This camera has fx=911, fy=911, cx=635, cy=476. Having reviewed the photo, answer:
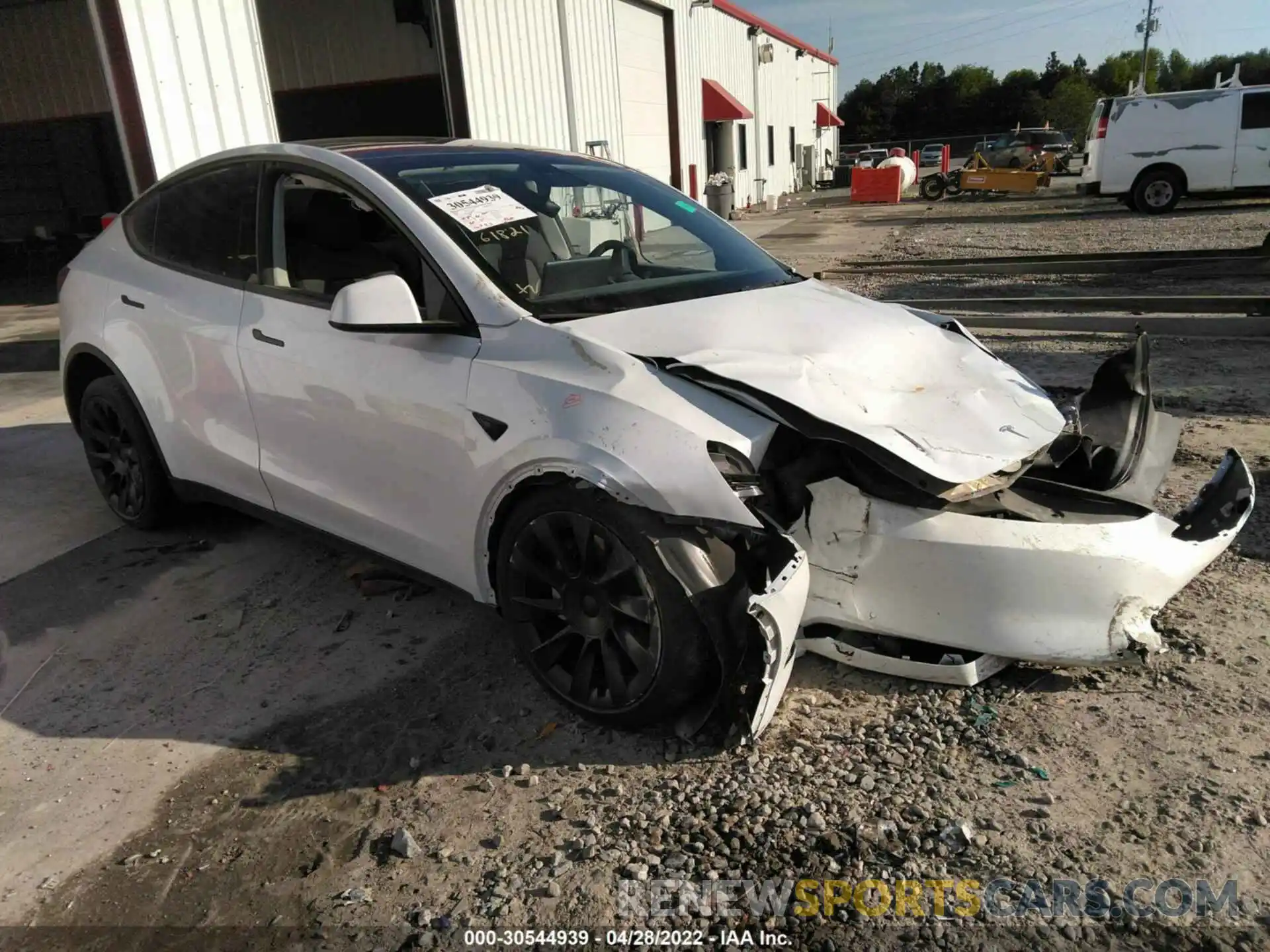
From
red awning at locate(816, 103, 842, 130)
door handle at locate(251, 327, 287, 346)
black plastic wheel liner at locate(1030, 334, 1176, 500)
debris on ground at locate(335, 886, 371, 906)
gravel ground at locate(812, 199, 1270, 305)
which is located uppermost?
red awning at locate(816, 103, 842, 130)

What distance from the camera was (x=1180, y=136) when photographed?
58.0 feet

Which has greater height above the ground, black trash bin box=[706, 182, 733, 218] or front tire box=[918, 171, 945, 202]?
black trash bin box=[706, 182, 733, 218]

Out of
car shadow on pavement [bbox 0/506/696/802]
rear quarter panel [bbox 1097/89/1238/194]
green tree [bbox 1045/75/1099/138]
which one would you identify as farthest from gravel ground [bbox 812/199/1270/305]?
green tree [bbox 1045/75/1099/138]

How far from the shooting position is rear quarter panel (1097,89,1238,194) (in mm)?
17422

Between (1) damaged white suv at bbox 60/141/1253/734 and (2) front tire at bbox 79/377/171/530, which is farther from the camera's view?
(2) front tire at bbox 79/377/171/530

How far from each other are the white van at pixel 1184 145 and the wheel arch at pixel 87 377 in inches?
744

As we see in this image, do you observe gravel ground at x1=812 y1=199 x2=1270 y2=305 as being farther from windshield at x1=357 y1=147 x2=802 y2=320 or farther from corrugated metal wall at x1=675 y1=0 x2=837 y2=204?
windshield at x1=357 y1=147 x2=802 y2=320

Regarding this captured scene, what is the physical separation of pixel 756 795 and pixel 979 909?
612mm

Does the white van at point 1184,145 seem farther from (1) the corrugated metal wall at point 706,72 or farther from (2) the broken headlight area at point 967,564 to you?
(2) the broken headlight area at point 967,564

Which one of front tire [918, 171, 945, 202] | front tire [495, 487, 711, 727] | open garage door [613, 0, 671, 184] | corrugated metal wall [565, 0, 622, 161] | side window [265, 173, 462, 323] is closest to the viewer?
front tire [495, 487, 711, 727]

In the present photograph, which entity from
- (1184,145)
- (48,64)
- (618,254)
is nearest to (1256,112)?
(1184,145)

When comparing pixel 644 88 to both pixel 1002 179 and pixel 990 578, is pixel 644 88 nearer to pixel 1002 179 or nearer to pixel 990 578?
pixel 1002 179

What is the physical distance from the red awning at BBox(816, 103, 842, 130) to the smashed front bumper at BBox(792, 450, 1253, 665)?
134ft

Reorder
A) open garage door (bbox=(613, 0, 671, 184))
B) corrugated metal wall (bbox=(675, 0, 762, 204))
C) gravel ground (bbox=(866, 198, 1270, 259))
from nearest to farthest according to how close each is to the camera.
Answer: gravel ground (bbox=(866, 198, 1270, 259))
open garage door (bbox=(613, 0, 671, 184))
corrugated metal wall (bbox=(675, 0, 762, 204))
